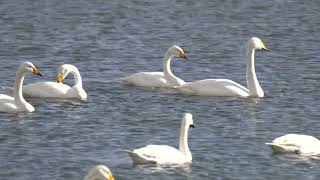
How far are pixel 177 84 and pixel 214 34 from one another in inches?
292

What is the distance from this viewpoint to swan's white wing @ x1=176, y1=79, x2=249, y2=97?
26812 millimetres

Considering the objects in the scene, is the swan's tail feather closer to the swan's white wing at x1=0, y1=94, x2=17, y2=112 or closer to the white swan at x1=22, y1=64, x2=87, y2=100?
the swan's white wing at x1=0, y1=94, x2=17, y2=112

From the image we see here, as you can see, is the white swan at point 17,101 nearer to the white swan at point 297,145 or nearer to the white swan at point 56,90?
the white swan at point 56,90

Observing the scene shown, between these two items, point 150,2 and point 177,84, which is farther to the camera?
point 150,2

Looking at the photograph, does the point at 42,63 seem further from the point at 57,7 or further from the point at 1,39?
the point at 57,7

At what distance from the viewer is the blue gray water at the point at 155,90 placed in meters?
20.9

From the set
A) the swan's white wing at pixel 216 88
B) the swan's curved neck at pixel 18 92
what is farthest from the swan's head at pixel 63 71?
the swan's white wing at pixel 216 88

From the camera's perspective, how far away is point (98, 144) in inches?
874

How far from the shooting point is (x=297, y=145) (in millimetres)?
21234

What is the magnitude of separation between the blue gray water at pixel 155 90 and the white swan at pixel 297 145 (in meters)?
0.16

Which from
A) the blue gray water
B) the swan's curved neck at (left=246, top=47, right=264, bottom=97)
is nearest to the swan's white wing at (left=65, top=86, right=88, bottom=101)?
the blue gray water

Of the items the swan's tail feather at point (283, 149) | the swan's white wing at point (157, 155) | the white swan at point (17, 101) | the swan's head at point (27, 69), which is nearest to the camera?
the swan's white wing at point (157, 155)

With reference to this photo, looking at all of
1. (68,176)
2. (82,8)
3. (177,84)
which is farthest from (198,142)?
(82,8)

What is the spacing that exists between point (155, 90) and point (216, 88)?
1.61 metres
